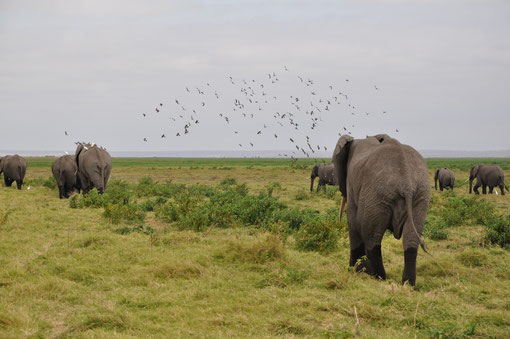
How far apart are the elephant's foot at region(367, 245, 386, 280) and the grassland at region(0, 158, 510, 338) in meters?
0.19

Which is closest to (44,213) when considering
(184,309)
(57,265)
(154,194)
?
(57,265)

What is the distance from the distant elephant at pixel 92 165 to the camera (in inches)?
688

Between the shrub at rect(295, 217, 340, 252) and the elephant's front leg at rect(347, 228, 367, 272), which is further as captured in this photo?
the shrub at rect(295, 217, 340, 252)

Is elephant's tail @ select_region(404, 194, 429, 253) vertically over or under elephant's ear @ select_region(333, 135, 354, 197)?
under

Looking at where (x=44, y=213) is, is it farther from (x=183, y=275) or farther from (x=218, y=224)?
(x=183, y=275)

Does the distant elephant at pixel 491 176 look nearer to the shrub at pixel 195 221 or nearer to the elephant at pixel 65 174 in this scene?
the shrub at pixel 195 221

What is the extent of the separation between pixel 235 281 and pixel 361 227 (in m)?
2.23

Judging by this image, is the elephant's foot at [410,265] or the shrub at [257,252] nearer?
the elephant's foot at [410,265]

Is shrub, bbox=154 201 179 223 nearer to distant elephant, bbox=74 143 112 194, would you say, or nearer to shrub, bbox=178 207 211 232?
shrub, bbox=178 207 211 232

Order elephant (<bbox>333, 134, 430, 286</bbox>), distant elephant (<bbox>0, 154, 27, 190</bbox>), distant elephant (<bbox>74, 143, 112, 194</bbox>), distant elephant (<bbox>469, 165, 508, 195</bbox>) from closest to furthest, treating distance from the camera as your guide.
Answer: elephant (<bbox>333, 134, 430, 286</bbox>) → distant elephant (<bbox>74, 143, 112, 194</bbox>) → distant elephant (<bbox>0, 154, 27, 190</bbox>) → distant elephant (<bbox>469, 165, 508, 195</bbox>)

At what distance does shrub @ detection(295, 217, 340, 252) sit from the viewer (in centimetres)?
1010

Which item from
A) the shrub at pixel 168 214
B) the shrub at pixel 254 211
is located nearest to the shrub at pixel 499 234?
the shrub at pixel 254 211

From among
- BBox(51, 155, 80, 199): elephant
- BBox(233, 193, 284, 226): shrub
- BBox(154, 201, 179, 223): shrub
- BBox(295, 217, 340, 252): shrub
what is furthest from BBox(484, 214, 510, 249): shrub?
BBox(51, 155, 80, 199): elephant

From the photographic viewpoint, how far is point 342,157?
28.2 feet
